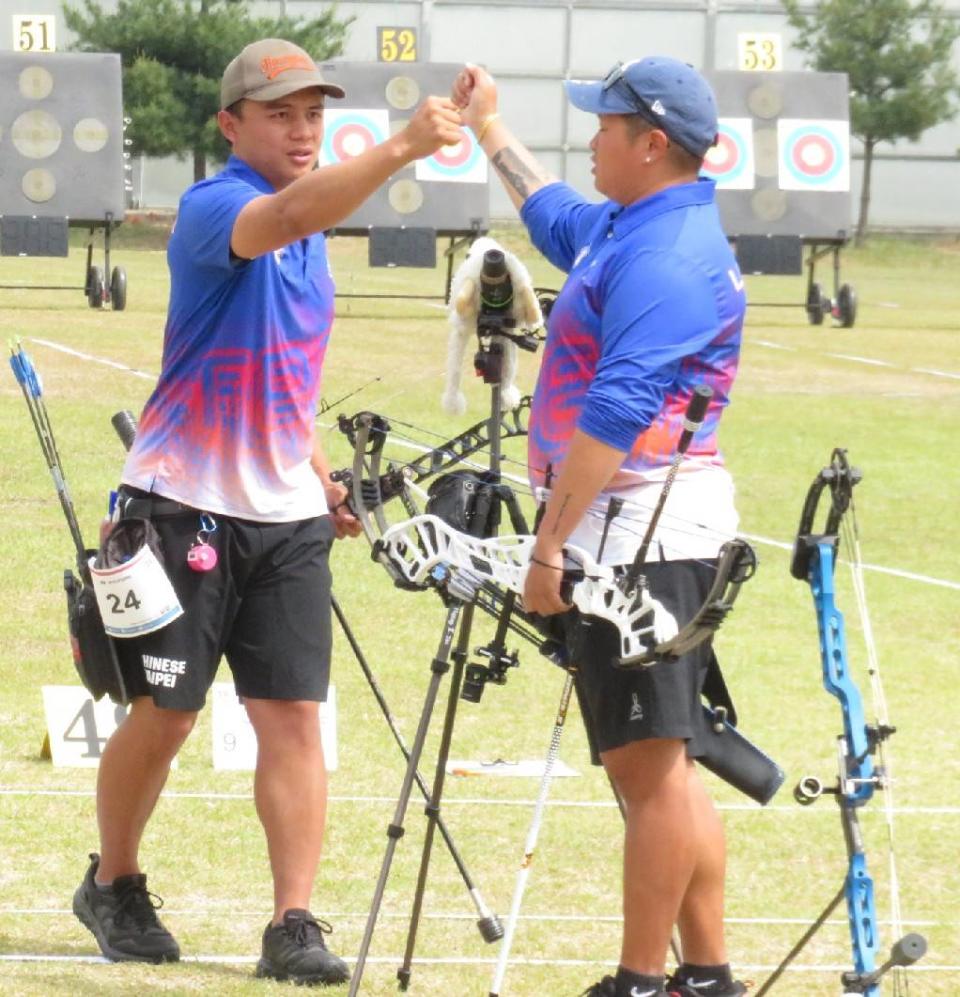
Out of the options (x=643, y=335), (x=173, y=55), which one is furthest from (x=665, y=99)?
(x=173, y=55)

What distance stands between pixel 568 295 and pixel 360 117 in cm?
1996

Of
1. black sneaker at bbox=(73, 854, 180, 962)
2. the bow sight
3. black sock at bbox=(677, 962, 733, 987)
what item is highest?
the bow sight

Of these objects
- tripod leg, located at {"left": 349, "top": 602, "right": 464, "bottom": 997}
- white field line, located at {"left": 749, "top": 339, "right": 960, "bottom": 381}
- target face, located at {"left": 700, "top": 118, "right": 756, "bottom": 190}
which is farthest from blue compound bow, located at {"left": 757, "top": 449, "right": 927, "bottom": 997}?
target face, located at {"left": 700, "top": 118, "right": 756, "bottom": 190}

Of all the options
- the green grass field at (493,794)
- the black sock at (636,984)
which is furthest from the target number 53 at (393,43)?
the black sock at (636,984)

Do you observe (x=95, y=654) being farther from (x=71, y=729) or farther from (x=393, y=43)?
(x=393, y=43)

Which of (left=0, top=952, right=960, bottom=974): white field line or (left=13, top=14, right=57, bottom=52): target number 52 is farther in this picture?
(left=13, top=14, right=57, bottom=52): target number 52

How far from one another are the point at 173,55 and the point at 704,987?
36.2m

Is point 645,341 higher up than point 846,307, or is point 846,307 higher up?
point 645,341

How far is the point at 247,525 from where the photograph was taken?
4.09 metres

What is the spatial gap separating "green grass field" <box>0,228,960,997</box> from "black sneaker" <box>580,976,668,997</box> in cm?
38

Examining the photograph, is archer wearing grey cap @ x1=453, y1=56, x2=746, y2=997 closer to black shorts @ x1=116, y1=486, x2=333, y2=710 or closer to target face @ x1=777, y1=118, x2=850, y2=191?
black shorts @ x1=116, y1=486, x2=333, y2=710

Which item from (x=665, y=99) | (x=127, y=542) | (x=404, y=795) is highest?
(x=665, y=99)

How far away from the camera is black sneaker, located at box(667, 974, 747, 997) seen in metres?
3.76

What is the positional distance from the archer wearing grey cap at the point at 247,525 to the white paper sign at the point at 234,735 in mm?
1283
